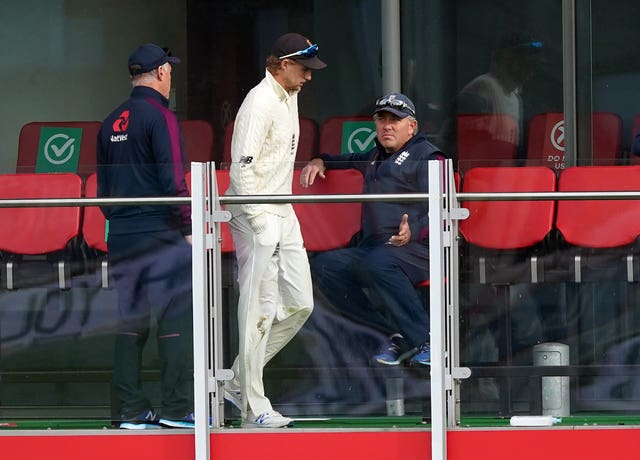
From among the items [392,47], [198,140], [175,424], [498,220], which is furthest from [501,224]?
[198,140]

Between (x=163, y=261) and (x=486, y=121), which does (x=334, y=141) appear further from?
(x=163, y=261)

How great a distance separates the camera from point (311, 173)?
272 inches

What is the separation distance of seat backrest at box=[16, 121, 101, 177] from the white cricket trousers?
4.34 m

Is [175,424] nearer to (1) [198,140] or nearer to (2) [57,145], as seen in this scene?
(1) [198,140]

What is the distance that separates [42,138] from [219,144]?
51.7 inches

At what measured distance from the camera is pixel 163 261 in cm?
700

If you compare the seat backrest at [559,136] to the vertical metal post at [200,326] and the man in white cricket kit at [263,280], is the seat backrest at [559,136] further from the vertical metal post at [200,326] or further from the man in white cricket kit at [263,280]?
the vertical metal post at [200,326]

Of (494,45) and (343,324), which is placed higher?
(494,45)

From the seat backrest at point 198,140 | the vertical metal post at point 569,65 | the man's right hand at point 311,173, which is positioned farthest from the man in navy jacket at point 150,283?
the vertical metal post at point 569,65

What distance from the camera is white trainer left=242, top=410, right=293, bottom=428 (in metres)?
6.97

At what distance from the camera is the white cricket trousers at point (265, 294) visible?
6902 mm

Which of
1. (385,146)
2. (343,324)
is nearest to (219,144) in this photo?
(385,146)

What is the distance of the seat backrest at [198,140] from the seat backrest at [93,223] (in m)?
4.02

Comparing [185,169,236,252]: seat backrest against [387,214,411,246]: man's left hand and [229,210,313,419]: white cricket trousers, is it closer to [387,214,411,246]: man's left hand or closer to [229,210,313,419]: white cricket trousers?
[229,210,313,419]: white cricket trousers
